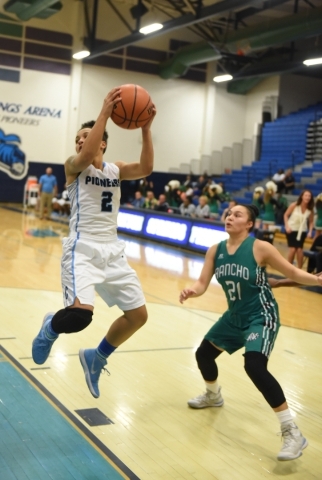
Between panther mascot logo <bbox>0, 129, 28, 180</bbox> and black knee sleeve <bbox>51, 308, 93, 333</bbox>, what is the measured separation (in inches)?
866

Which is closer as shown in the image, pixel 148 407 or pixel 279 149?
pixel 148 407

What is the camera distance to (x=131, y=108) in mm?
4098

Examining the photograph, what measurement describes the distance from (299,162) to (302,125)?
4.89 feet

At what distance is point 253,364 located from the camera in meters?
3.81

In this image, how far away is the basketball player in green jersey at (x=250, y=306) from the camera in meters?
3.77

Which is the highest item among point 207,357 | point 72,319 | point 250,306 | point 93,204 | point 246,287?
point 93,204

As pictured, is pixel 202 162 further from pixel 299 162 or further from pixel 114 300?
pixel 114 300

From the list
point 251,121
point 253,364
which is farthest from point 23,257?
point 251,121

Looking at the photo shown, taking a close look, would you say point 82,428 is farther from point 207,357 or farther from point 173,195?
point 173,195

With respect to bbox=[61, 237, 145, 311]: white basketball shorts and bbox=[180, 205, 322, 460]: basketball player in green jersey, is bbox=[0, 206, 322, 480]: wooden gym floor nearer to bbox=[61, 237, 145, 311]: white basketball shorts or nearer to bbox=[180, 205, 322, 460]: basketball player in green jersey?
bbox=[180, 205, 322, 460]: basketball player in green jersey

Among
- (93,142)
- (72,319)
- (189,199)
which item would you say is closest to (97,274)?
(72,319)

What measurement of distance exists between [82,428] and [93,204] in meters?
1.45

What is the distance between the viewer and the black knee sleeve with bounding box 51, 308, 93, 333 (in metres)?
3.92

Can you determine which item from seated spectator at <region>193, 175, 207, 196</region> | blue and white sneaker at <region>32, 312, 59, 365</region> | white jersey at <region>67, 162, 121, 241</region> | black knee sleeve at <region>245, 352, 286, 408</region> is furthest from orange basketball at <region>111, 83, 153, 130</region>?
seated spectator at <region>193, 175, 207, 196</region>
